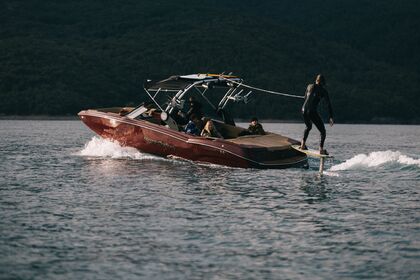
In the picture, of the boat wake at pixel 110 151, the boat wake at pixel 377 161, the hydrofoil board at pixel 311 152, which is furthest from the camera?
the boat wake at pixel 110 151

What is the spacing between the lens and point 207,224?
13.1 metres

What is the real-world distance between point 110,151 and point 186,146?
17.3 ft

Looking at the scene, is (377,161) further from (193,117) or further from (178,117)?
(178,117)

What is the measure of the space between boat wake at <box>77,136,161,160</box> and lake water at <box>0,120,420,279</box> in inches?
148

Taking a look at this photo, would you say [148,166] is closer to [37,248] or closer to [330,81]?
[37,248]

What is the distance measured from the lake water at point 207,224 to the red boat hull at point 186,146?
451 mm

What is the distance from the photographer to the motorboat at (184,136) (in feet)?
73.5

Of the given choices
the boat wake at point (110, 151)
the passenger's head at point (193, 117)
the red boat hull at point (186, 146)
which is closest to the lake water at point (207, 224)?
the red boat hull at point (186, 146)

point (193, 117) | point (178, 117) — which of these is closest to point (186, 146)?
point (193, 117)

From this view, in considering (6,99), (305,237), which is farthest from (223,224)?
(6,99)

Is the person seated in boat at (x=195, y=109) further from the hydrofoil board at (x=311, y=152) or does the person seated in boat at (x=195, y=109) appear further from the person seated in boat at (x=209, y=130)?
the hydrofoil board at (x=311, y=152)

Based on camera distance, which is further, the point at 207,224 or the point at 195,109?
the point at 195,109

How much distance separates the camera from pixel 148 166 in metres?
23.6

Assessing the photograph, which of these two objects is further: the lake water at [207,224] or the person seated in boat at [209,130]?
the person seated in boat at [209,130]
